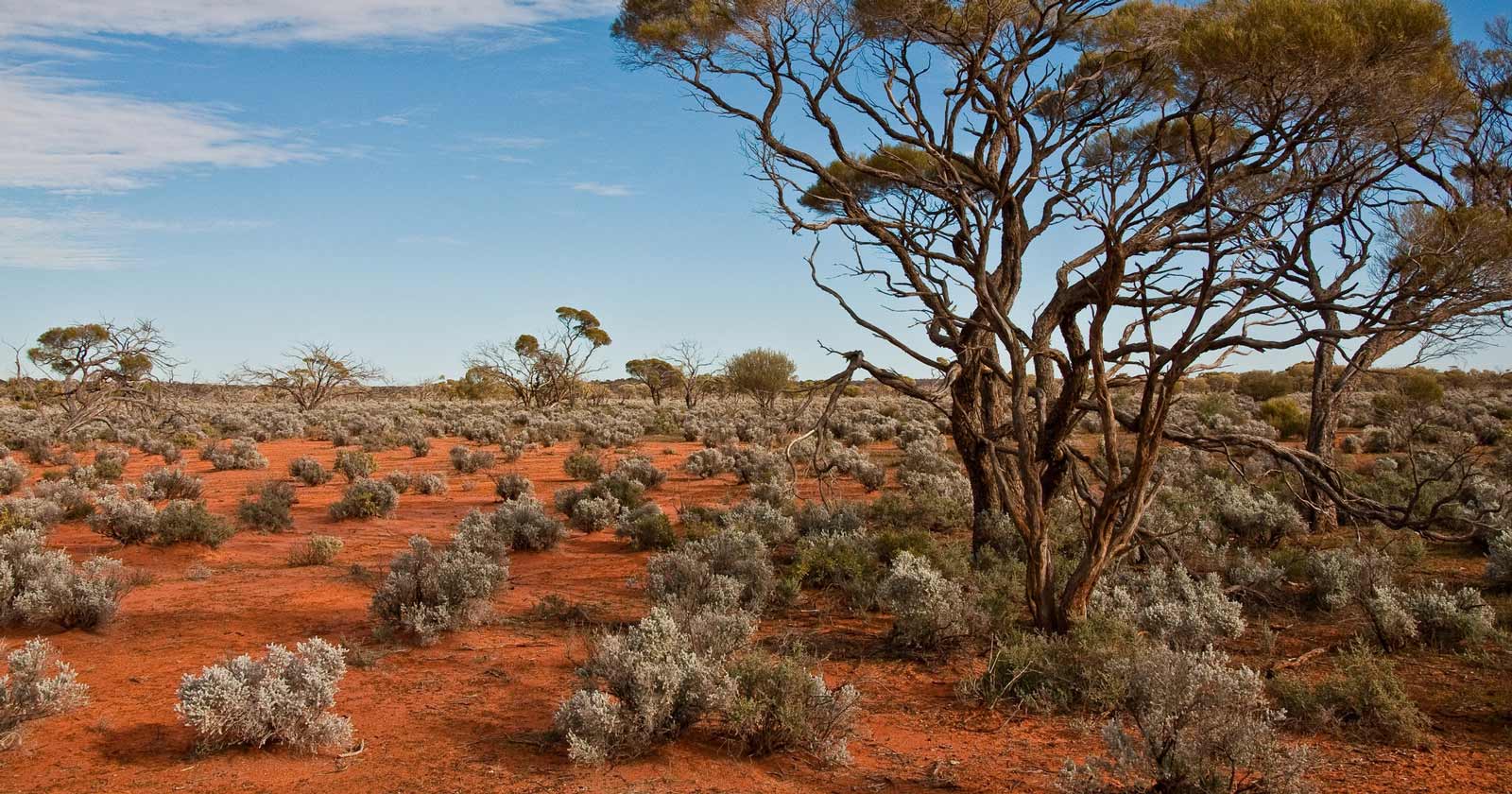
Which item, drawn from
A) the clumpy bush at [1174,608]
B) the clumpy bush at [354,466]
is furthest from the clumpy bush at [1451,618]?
the clumpy bush at [354,466]

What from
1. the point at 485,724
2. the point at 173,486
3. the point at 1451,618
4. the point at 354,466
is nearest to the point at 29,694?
the point at 485,724

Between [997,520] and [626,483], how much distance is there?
291 inches

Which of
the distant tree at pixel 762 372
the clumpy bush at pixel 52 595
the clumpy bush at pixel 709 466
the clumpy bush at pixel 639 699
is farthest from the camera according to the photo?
the distant tree at pixel 762 372

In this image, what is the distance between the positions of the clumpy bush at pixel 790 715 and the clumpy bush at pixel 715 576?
1902mm

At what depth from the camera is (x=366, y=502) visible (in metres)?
14.4

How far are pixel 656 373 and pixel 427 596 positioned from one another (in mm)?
44304

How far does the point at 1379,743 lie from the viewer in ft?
17.6

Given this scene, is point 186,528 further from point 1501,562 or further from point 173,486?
point 1501,562

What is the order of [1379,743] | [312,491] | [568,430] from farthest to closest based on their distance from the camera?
1. [568,430]
2. [312,491]
3. [1379,743]

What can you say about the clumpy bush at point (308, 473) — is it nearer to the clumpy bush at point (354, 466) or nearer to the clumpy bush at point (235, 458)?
the clumpy bush at point (354, 466)

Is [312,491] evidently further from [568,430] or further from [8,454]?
[568,430]

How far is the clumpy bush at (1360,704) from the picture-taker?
539 cm

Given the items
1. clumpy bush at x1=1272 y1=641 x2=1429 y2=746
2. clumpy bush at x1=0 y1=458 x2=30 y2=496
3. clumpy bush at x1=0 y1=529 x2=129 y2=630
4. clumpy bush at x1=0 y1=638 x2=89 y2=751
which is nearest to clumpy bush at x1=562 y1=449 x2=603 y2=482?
clumpy bush at x1=0 y1=458 x2=30 y2=496

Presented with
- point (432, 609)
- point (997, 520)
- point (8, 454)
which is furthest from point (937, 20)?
point (8, 454)
